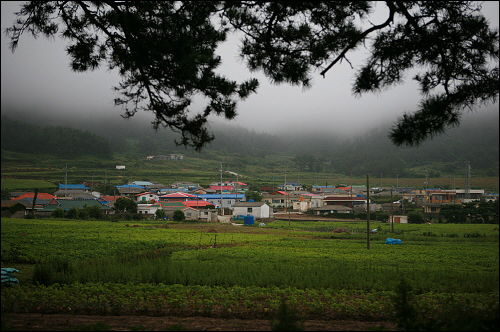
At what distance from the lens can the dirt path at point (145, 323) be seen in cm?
589

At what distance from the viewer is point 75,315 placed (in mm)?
7406

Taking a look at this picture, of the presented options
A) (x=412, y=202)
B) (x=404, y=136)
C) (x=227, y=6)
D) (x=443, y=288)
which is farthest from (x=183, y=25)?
(x=412, y=202)

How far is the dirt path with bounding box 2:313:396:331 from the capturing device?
19.3 feet

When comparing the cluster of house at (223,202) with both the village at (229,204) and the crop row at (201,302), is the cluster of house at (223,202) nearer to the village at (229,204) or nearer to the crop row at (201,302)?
the village at (229,204)

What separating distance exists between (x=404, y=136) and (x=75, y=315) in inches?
268

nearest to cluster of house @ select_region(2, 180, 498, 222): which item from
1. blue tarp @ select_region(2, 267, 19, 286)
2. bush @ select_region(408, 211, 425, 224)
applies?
bush @ select_region(408, 211, 425, 224)

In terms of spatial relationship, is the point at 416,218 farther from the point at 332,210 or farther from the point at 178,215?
the point at 178,215

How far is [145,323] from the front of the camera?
6.69 metres

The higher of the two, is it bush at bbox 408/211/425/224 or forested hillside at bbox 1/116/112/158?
forested hillside at bbox 1/116/112/158

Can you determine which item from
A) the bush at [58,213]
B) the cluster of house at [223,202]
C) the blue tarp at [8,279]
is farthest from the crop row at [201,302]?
the bush at [58,213]

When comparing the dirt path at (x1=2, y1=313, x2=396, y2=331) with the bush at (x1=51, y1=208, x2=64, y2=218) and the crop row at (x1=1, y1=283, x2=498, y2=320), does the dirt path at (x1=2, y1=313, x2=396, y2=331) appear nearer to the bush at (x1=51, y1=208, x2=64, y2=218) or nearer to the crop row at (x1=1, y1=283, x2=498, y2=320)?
the crop row at (x1=1, y1=283, x2=498, y2=320)

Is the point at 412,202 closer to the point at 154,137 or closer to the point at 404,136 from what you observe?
the point at 404,136

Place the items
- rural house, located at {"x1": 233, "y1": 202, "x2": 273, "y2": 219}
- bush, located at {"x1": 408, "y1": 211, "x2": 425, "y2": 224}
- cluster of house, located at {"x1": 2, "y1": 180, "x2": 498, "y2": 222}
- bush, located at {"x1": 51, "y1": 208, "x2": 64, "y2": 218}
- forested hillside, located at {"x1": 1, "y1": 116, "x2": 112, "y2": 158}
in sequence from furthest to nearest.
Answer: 1. forested hillside, located at {"x1": 1, "y1": 116, "x2": 112, "y2": 158}
2. rural house, located at {"x1": 233, "y1": 202, "x2": 273, "y2": 219}
3. cluster of house, located at {"x1": 2, "y1": 180, "x2": 498, "y2": 222}
4. bush, located at {"x1": 408, "y1": 211, "x2": 425, "y2": 224}
5. bush, located at {"x1": 51, "y1": 208, "x2": 64, "y2": 218}

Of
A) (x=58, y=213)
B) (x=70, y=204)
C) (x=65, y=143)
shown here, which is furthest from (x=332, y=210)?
(x=65, y=143)
